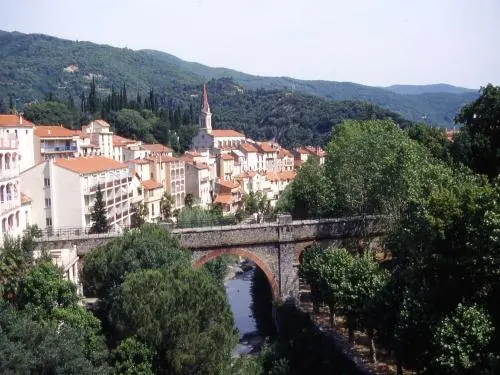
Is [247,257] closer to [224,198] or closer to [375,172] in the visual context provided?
[375,172]

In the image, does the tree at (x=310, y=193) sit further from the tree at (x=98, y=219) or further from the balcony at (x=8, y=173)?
the balcony at (x=8, y=173)

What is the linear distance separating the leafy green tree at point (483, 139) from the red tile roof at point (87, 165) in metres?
30.7

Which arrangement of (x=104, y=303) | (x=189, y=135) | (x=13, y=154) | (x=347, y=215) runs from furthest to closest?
(x=189, y=135) → (x=347, y=215) → (x=13, y=154) → (x=104, y=303)

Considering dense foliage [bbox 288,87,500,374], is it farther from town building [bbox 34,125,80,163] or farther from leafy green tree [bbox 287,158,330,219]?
town building [bbox 34,125,80,163]

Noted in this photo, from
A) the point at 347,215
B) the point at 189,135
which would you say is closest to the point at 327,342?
the point at 347,215

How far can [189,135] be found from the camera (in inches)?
4685

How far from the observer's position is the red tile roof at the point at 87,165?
51.8 meters

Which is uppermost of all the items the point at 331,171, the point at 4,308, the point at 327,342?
the point at 331,171

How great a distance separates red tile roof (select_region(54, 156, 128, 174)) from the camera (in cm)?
5184

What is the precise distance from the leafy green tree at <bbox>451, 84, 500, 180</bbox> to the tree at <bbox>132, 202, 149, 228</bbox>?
108ft

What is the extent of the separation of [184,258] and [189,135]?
85503 mm

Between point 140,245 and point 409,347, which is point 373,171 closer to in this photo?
point 140,245

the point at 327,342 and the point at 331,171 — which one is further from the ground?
the point at 331,171

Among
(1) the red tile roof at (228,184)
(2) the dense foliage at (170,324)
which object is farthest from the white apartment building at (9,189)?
(1) the red tile roof at (228,184)
